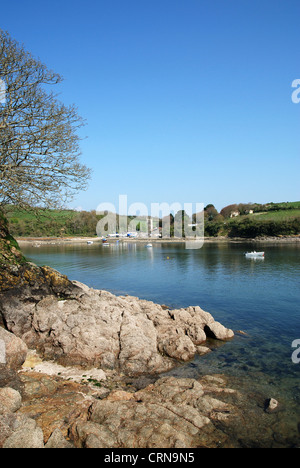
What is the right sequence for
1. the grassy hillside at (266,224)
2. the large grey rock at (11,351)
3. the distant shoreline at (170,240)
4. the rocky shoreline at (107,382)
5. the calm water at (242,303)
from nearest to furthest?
the rocky shoreline at (107,382) < the large grey rock at (11,351) < the calm water at (242,303) < the distant shoreline at (170,240) < the grassy hillside at (266,224)

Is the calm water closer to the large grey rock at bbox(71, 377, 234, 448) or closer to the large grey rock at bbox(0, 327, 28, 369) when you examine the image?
the large grey rock at bbox(71, 377, 234, 448)

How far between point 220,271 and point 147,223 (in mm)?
130359

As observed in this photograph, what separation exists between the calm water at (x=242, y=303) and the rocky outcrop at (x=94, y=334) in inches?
59.0

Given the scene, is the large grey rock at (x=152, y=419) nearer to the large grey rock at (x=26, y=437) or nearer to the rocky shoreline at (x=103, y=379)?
the rocky shoreline at (x=103, y=379)

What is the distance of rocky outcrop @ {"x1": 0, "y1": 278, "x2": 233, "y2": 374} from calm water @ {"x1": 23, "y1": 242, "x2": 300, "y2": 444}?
1.50 metres

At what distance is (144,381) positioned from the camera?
1359 centimetres

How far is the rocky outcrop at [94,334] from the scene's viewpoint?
48.5 feet

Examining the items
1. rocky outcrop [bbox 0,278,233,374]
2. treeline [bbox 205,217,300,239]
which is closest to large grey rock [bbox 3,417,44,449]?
rocky outcrop [bbox 0,278,233,374]

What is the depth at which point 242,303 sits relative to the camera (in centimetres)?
2942

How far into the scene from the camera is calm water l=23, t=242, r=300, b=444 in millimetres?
14758

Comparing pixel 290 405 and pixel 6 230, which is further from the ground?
pixel 6 230

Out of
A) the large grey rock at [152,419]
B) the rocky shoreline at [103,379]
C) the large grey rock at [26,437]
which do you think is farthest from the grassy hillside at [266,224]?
the large grey rock at [26,437]
